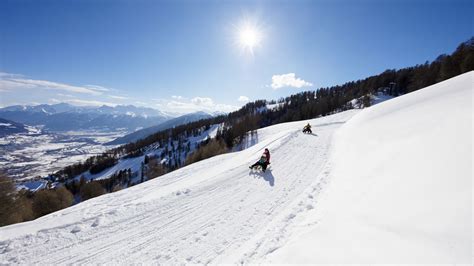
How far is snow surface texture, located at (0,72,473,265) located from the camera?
5.38m

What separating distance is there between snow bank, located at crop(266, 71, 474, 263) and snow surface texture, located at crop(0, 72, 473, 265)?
27 millimetres

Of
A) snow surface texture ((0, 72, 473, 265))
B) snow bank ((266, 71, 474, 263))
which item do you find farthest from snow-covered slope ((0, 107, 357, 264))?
snow bank ((266, 71, 474, 263))

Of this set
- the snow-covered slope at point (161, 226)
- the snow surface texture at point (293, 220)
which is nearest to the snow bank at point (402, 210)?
the snow surface texture at point (293, 220)

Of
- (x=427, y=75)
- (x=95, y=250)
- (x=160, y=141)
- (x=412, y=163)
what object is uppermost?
(x=427, y=75)

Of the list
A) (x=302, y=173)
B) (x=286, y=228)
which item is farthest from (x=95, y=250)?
(x=302, y=173)

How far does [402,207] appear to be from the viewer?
6.64m

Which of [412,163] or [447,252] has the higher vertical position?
[412,163]

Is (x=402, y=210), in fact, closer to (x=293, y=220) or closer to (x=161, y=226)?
(x=293, y=220)

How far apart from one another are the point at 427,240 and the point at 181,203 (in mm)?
8175

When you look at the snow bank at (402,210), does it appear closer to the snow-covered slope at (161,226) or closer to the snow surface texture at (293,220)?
the snow surface texture at (293,220)

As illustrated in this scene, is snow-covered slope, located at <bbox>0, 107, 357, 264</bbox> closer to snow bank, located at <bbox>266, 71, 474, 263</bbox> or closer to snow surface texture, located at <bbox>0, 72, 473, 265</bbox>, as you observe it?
snow surface texture, located at <bbox>0, 72, 473, 265</bbox>

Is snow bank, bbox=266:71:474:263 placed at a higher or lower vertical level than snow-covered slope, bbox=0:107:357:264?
higher

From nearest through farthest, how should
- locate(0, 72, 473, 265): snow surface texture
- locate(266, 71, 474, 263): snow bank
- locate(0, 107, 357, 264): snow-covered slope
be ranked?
1. locate(266, 71, 474, 263): snow bank
2. locate(0, 72, 473, 265): snow surface texture
3. locate(0, 107, 357, 264): snow-covered slope

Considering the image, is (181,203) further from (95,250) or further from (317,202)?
(317,202)
